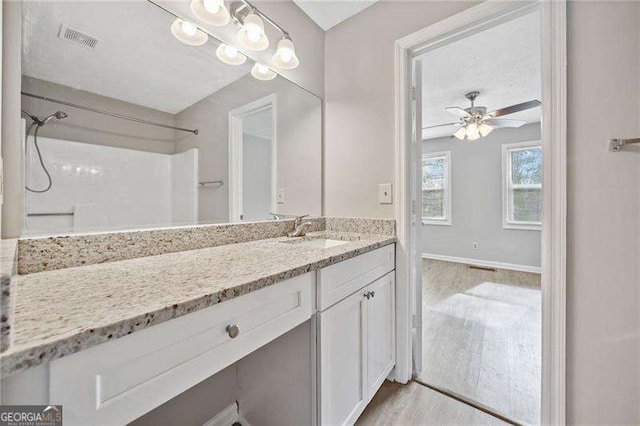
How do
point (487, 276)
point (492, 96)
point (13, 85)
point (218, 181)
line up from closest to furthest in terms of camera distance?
point (13, 85)
point (218, 181)
point (492, 96)
point (487, 276)

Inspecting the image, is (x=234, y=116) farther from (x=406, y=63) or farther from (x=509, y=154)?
(x=509, y=154)

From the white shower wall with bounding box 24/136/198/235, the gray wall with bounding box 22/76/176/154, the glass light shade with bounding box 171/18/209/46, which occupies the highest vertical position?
the glass light shade with bounding box 171/18/209/46

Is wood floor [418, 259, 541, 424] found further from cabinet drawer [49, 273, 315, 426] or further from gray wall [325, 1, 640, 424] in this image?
cabinet drawer [49, 273, 315, 426]

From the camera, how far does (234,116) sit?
1.42 meters

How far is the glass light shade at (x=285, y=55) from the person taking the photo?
1442 millimetres

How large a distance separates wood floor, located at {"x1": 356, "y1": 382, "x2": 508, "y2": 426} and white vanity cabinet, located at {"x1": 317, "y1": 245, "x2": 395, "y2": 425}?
129 millimetres

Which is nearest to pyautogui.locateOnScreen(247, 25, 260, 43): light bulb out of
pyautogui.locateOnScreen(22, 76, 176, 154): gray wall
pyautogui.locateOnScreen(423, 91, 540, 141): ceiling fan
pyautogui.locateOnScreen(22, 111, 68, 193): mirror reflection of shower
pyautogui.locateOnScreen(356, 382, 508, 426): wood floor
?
pyautogui.locateOnScreen(22, 76, 176, 154): gray wall

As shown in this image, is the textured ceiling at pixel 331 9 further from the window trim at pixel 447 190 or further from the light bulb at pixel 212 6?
the window trim at pixel 447 190

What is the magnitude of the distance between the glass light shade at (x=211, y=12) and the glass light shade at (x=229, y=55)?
10 centimetres

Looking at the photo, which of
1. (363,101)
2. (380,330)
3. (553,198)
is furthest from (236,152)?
(553,198)

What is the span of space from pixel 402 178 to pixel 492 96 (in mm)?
2388

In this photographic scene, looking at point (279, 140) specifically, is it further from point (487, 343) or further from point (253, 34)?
point (487, 343)

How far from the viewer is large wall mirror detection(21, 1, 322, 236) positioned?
0.83 metres

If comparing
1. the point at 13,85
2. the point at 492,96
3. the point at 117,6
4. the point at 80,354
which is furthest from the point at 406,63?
the point at 492,96
